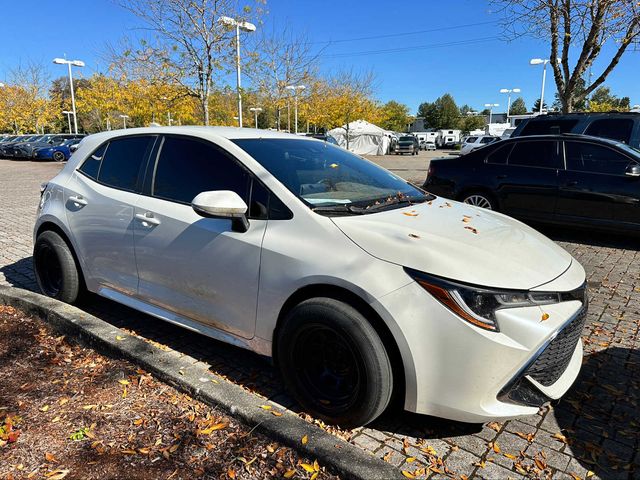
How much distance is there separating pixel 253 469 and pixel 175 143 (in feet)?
7.65

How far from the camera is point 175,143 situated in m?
3.48

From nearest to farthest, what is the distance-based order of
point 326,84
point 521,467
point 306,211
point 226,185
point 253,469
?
point 253,469, point 521,467, point 306,211, point 226,185, point 326,84

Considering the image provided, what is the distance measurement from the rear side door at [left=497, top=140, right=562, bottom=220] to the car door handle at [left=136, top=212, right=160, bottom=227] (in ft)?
18.9

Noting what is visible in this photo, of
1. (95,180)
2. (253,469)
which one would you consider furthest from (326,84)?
(253,469)

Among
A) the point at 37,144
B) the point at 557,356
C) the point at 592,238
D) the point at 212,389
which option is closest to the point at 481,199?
the point at 592,238

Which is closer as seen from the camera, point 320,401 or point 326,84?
point 320,401

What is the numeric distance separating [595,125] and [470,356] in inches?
344

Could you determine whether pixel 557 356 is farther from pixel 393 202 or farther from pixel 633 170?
pixel 633 170

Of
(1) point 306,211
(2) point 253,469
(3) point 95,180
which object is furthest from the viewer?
(3) point 95,180

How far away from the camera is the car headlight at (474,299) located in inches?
86.9

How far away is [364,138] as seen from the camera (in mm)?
40969

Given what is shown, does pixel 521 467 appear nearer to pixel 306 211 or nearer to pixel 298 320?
pixel 298 320

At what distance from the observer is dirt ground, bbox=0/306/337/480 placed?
7.21 feet

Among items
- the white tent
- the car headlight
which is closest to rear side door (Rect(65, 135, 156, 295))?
the car headlight
